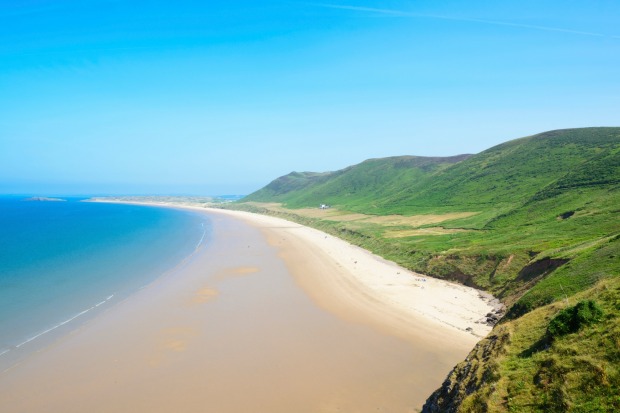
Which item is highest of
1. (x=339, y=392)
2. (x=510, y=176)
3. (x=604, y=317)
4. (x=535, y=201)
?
(x=510, y=176)

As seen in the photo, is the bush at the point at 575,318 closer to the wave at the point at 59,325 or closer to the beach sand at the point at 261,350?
the beach sand at the point at 261,350

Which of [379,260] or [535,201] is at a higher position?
[535,201]

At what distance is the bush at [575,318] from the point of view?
1186 cm

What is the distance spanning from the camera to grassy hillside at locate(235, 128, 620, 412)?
10680 millimetres

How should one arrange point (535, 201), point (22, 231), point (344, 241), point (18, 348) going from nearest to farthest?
point (18, 348)
point (535, 201)
point (344, 241)
point (22, 231)

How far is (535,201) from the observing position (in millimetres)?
63906

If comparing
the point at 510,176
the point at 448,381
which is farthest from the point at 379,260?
the point at 510,176

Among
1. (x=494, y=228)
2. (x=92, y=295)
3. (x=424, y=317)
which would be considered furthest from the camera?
(x=494, y=228)

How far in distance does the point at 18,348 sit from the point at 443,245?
4147cm

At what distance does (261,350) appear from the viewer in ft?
74.5

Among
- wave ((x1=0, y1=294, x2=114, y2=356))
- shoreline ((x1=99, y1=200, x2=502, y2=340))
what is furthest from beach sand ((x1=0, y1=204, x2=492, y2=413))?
wave ((x1=0, y1=294, x2=114, y2=356))

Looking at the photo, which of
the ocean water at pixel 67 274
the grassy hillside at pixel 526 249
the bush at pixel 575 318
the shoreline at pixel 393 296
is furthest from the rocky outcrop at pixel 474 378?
the ocean water at pixel 67 274

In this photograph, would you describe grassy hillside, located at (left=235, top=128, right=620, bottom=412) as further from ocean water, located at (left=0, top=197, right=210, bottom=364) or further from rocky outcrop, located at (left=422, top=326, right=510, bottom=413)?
ocean water, located at (left=0, top=197, right=210, bottom=364)

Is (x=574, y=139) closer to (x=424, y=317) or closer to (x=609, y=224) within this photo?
(x=609, y=224)
